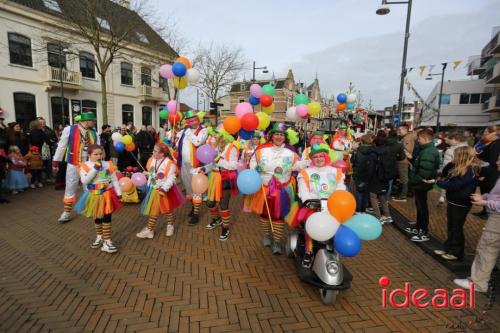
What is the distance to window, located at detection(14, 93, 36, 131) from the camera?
16.1 meters

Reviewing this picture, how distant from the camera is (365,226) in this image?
8.30ft

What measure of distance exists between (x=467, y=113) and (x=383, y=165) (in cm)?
3933

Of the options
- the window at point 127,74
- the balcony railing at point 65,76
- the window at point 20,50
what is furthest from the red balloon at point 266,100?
the window at point 127,74

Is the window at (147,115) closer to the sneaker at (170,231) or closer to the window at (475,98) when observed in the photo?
the sneaker at (170,231)

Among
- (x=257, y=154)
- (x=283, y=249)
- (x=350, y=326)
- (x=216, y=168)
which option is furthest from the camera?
(x=216, y=168)

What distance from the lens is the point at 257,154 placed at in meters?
3.76

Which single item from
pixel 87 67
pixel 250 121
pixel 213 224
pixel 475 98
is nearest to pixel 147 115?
pixel 87 67

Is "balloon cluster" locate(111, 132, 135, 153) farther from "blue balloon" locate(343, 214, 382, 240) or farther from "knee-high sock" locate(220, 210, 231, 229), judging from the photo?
"blue balloon" locate(343, 214, 382, 240)

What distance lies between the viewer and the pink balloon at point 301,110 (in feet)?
15.2

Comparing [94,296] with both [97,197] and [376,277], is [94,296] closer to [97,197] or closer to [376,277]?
[97,197]

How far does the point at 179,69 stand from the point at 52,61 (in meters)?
17.9

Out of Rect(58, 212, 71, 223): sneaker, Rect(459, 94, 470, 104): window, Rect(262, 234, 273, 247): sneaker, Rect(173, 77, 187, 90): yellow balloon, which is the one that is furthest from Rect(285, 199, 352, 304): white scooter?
Rect(459, 94, 470, 104): window

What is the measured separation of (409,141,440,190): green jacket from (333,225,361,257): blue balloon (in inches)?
103

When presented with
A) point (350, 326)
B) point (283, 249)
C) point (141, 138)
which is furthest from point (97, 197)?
point (141, 138)
